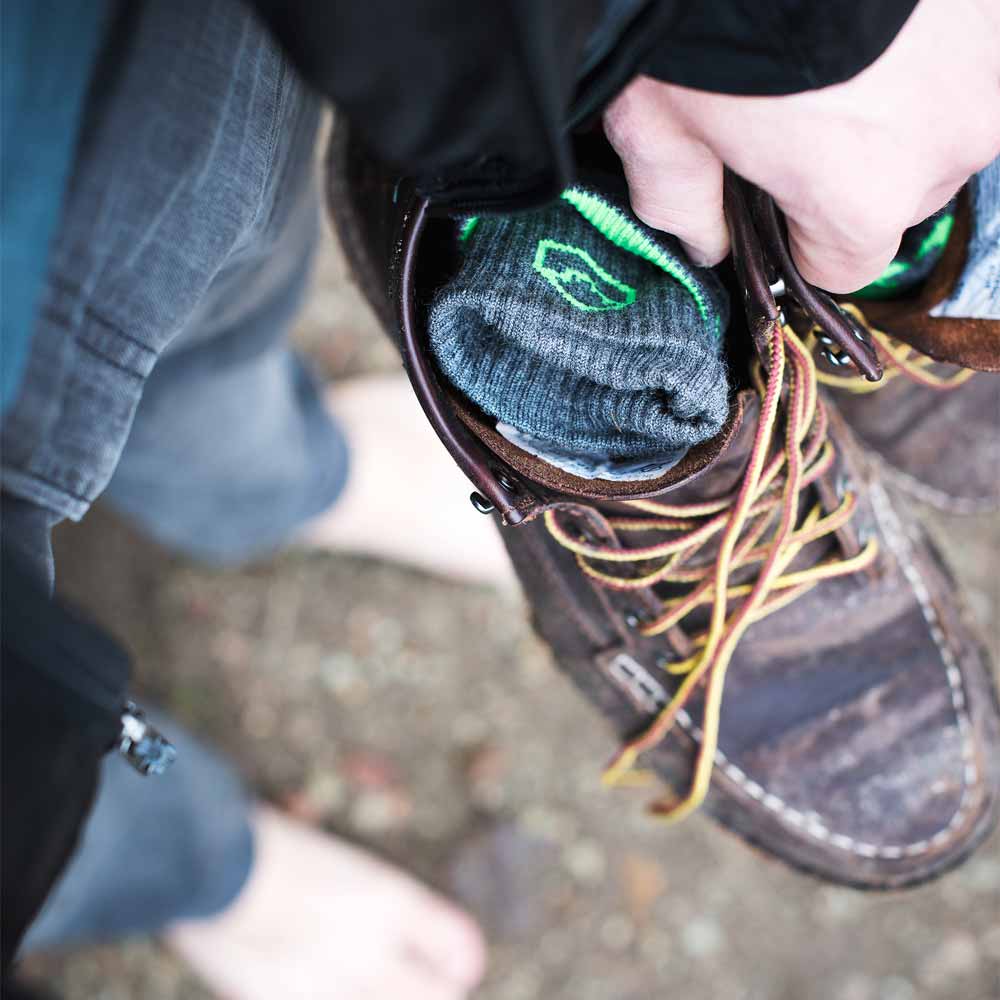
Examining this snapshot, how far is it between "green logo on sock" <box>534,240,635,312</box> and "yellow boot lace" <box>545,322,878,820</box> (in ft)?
0.34

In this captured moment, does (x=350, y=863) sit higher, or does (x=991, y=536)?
(x=991, y=536)

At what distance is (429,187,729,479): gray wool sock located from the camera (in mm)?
520

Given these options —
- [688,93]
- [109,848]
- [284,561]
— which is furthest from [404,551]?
[688,93]

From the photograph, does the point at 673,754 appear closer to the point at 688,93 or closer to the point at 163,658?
the point at 688,93

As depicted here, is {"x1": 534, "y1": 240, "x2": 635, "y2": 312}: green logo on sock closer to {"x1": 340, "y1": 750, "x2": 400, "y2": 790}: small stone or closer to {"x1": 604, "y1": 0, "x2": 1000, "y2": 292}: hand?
{"x1": 604, "y1": 0, "x2": 1000, "y2": 292}: hand

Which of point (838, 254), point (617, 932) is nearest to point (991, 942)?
point (617, 932)

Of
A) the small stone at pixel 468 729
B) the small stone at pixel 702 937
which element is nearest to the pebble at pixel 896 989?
the small stone at pixel 702 937

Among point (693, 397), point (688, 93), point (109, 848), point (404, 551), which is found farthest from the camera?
point (404, 551)

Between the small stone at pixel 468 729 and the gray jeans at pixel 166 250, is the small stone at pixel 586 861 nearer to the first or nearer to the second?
the small stone at pixel 468 729

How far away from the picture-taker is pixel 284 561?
1.38 m

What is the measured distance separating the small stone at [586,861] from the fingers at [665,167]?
3.09ft

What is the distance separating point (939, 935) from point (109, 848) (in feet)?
3.32

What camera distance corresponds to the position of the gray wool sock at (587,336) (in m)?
0.52

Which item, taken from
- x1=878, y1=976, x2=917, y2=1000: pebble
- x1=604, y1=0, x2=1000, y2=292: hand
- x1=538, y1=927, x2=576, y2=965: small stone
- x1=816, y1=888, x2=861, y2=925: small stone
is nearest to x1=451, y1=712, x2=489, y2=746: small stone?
x1=538, y1=927, x2=576, y2=965: small stone
